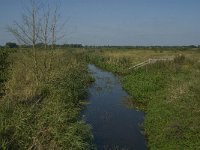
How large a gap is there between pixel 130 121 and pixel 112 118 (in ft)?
3.81

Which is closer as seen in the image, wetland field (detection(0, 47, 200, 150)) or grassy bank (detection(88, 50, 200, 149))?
wetland field (detection(0, 47, 200, 150))

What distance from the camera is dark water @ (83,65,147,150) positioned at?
14.5 m

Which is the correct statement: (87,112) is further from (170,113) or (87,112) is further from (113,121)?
(170,113)

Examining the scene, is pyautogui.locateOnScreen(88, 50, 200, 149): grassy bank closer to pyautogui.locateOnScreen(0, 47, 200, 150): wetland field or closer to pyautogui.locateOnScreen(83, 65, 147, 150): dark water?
pyautogui.locateOnScreen(0, 47, 200, 150): wetland field

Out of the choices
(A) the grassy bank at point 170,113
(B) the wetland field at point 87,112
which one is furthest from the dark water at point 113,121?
(A) the grassy bank at point 170,113

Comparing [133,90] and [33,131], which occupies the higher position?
[33,131]

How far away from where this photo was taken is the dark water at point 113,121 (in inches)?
571

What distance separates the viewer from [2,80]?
814 inches

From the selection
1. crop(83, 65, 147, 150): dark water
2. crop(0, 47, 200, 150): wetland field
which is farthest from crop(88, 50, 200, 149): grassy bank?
crop(83, 65, 147, 150): dark water

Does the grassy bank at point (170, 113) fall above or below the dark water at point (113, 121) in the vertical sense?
above

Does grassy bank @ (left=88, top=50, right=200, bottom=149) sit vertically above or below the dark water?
above

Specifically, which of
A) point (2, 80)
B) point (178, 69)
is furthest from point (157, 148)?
point (178, 69)

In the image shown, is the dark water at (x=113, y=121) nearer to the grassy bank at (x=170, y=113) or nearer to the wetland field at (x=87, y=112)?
the wetland field at (x=87, y=112)

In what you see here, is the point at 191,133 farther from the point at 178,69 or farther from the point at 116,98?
the point at 178,69
